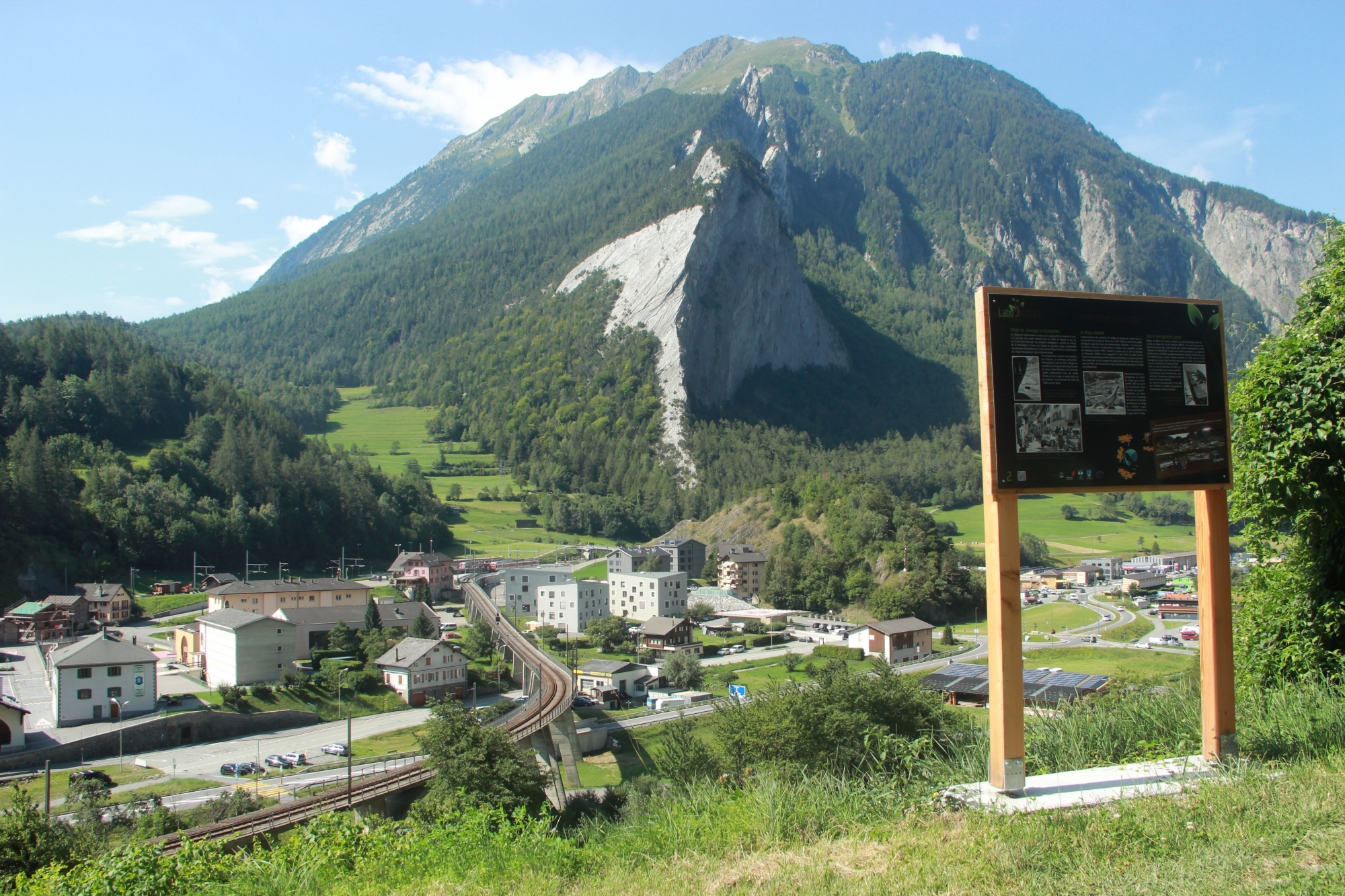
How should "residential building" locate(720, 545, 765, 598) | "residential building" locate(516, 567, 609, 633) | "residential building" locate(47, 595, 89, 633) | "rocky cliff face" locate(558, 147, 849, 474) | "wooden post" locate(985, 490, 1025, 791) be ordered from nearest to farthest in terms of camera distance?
1. "wooden post" locate(985, 490, 1025, 791)
2. "residential building" locate(47, 595, 89, 633)
3. "residential building" locate(516, 567, 609, 633)
4. "residential building" locate(720, 545, 765, 598)
5. "rocky cliff face" locate(558, 147, 849, 474)

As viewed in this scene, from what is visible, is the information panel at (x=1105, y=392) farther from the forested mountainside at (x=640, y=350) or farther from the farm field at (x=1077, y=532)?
the forested mountainside at (x=640, y=350)

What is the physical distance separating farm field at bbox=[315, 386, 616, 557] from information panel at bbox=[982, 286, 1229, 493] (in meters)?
87.9

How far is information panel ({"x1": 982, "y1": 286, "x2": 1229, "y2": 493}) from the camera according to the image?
23.4 ft

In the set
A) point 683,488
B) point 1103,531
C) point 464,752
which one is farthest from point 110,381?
point 1103,531

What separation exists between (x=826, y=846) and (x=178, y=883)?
5.74m

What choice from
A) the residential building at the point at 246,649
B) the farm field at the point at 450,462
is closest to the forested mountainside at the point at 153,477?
the farm field at the point at 450,462

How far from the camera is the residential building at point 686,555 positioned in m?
83.4

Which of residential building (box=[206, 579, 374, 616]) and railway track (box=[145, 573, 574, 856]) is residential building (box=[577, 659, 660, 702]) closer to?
railway track (box=[145, 573, 574, 856])

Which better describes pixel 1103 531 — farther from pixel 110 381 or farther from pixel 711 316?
pixel 110 381

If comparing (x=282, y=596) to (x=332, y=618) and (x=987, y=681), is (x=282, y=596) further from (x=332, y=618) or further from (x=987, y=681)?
(x=987, y=681)

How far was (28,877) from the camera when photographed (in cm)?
1151

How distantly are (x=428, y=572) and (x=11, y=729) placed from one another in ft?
142

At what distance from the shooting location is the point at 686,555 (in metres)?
84.8

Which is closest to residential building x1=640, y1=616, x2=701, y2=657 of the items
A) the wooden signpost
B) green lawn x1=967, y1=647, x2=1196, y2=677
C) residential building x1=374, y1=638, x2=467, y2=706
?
residential building x1=374, y1=638, x2=467, y2=706
